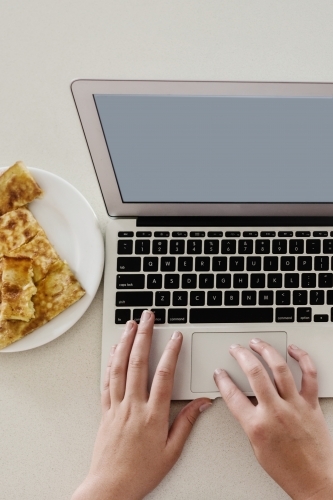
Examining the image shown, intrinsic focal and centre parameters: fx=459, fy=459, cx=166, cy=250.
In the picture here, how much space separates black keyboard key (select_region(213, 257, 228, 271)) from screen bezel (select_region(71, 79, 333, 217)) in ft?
0.25

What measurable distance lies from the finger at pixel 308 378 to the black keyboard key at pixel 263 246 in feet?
0.56

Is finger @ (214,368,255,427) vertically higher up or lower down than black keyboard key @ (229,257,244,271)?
lower down

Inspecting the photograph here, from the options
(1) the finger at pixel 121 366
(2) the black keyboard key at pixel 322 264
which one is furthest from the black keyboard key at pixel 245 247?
(1) the finger at pixel 121 366

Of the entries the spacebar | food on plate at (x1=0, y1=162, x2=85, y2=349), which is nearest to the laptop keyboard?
the spacebar

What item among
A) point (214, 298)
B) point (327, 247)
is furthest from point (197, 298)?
point (327, 247)

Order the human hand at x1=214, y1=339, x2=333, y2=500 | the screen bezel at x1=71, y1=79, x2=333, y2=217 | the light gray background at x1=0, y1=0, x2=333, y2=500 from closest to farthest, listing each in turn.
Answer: the screen bezel at x1=71, y1=79, x2=333, y2=217 → the human hand at x1=214, y1=339, x2=333, y2=500 → the light gray background at x1=0, y1=0, x2=333, y2=500

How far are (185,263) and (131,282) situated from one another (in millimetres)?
94

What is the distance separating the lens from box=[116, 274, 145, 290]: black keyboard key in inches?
29.7

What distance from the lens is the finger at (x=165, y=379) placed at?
721mm

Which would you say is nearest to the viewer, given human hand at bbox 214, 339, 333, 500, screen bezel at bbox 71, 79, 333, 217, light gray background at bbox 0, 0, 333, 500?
screen bezel at bbox 71, 79, 333, 217

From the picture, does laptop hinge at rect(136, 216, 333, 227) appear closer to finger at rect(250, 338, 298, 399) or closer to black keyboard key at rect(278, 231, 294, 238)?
black keyboard key at rect(278, 231, 294, 238)

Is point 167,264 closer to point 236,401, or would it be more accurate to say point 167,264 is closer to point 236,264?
point 236,264

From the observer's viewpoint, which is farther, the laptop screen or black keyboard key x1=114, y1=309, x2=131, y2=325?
black keyboard key x1=114, y1=309, x2=131, y2=325

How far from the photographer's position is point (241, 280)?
0.76 m
